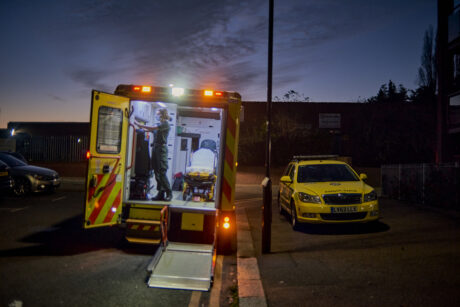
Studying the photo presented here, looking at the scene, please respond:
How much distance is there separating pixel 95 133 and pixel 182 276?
279 cm

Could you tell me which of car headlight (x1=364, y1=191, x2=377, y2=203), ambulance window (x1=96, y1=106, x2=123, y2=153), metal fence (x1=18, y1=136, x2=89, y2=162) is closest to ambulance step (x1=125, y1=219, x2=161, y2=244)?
ambulance window (x1=96, y1=106, x2=123, y2=153)

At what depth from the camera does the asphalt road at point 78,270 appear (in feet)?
14.1

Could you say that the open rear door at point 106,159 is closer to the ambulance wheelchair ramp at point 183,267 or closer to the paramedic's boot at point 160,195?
the paramedic's boot at point 160,195

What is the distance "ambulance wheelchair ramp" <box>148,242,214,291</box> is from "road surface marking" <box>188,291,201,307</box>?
0.23 ft

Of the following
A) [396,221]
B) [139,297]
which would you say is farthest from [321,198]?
[139,297]

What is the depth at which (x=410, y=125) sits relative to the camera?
27.8 m

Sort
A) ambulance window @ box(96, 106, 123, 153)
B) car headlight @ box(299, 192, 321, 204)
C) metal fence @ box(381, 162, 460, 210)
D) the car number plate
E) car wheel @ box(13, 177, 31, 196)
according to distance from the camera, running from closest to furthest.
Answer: ambulance window @ box(96, 106, 123, 153)
the car number plate
car headlight @ box(299, 192, 321, 204)
metal fence @ box(381, 162, 460, 210)
car wheel @ box(13, 177, 31, 196)

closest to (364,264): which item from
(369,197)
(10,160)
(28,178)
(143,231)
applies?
(369,197)

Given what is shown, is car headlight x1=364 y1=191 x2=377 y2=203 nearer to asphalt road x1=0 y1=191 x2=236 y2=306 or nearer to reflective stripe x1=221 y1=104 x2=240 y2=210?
reflective stripe x1=221 y1=104 x2=240 y2=210

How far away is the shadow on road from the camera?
6.35 m

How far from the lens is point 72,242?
7.09 metres

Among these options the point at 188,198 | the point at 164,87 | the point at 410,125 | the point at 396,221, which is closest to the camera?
the point at 164,87

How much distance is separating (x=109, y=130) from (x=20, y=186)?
371 inches

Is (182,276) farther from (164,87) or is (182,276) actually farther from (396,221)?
(396,221)
